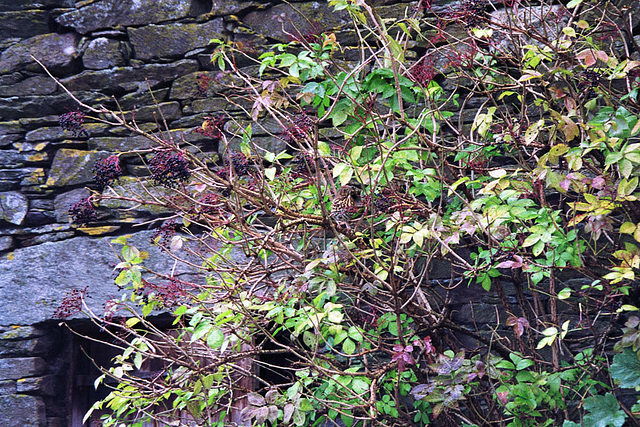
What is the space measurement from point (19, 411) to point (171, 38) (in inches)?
76.4

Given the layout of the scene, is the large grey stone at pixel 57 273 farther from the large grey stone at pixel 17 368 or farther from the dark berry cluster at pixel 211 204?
the dark berry cluster at pixel 211 204

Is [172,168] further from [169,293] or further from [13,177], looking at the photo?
[13,177]

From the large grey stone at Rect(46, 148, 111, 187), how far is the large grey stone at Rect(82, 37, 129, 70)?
0.46m

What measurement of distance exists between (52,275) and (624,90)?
2.71 meters

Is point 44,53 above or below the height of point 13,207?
above

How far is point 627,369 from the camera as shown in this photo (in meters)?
1.74

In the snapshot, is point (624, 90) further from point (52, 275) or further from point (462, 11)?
point (52, 275)

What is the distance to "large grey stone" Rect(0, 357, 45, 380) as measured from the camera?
257 cm

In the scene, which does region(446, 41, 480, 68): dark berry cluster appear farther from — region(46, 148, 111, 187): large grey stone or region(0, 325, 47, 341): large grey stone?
region(0, 325, 47, 341): large grey stone

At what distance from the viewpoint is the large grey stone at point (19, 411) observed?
99.1 inches

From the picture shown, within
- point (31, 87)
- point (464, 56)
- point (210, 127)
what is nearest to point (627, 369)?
point (464, 56)

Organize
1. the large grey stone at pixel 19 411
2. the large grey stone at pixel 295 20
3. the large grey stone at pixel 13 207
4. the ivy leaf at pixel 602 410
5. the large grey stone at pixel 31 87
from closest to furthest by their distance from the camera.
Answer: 1. the ivy leaf at pixel 602 410
2. the large grey stone at pixel 19 411
3. the large grey stone at pixel 295 20
4. the large grey stone at pixel 13 207
5. the large grey stone at pixel 31 87

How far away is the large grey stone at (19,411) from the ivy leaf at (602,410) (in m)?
2.34

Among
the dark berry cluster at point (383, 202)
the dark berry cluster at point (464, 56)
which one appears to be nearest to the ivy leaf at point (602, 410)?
the dark berry cluster at point (383, 202)
